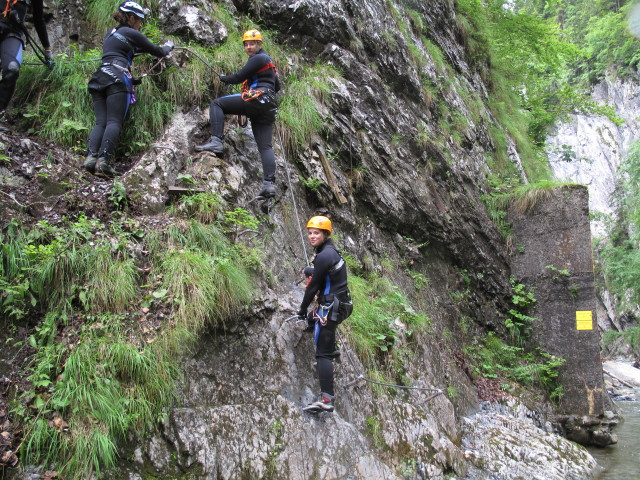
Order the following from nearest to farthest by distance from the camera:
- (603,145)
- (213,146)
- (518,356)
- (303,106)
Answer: (213,146), (303,106), (518,356), (603,145)

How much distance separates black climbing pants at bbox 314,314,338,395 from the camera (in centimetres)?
418

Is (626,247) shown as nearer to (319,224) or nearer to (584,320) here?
(584,320)

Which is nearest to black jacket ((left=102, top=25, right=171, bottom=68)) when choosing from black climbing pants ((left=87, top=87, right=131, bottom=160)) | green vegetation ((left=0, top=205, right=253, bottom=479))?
black climbing pants ((left=87, top=87, right=131, bottom=160))

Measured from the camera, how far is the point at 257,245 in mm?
5117

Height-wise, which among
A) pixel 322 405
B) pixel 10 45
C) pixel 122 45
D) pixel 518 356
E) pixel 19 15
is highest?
pixel 19 15

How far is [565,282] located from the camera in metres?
9.38

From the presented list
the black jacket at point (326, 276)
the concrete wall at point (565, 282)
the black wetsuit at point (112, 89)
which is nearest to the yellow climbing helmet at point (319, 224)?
the black jacket at point (326, 276)

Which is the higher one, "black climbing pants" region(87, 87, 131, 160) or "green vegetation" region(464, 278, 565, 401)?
"black climbing pants" region(87, 87, 131, 160)

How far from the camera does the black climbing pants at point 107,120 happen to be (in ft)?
15.6

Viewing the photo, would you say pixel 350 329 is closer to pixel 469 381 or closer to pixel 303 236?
pixel 303 236

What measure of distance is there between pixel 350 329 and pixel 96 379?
305 cm

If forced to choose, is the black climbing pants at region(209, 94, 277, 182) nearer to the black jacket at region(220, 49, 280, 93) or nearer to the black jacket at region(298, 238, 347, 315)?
the black jacket at region(220, 49, 280, 93)

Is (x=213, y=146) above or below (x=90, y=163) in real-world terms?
above

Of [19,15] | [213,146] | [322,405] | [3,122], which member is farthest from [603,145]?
[3,122]
